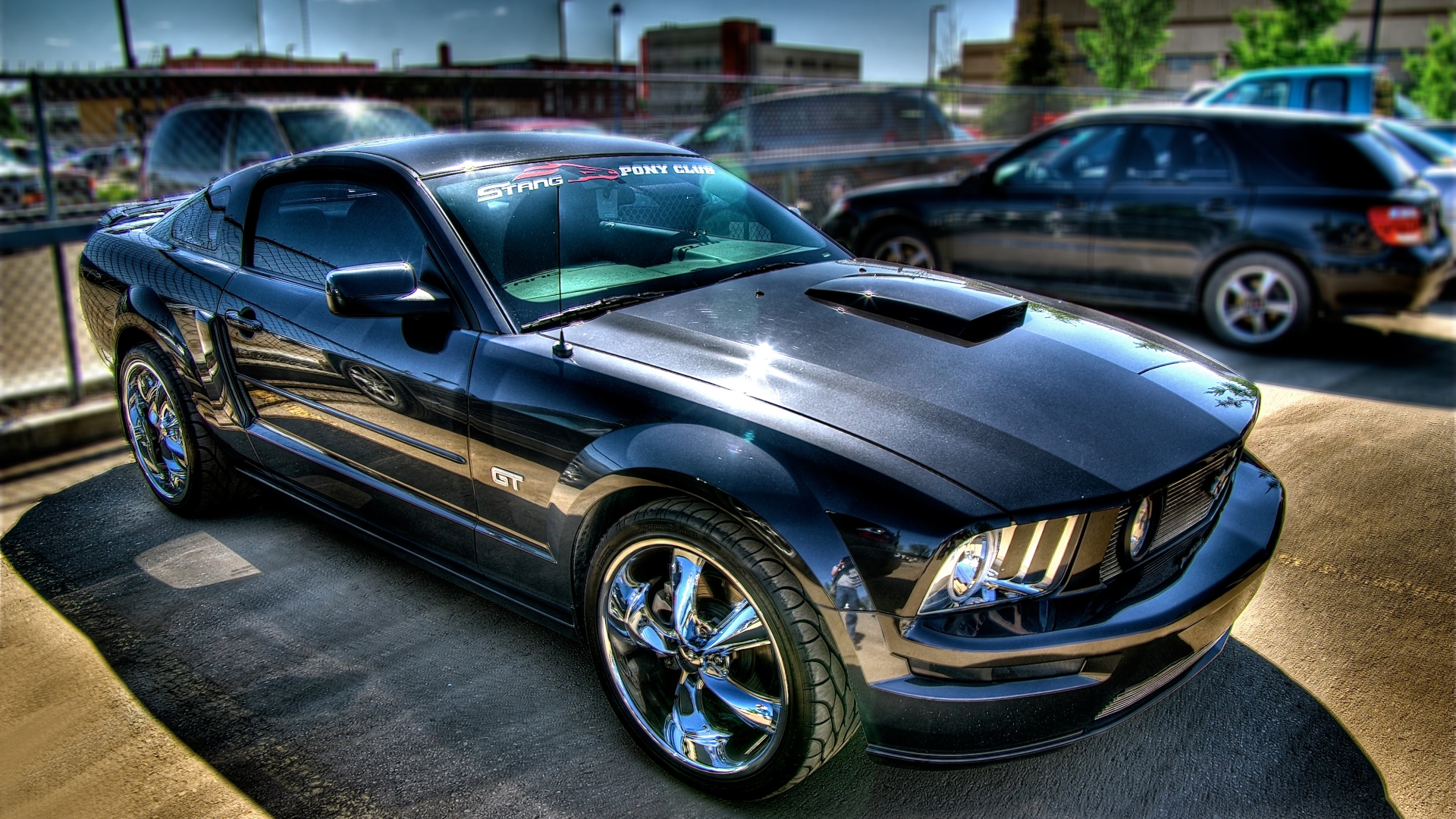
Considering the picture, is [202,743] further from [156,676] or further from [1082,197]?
[1082,197]

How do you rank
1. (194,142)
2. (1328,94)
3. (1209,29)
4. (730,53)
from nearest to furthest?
(194,142), (1328,94), (1209,29), (730,53)

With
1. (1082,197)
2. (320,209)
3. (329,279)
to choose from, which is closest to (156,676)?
(329,279)

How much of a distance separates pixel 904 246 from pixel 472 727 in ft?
19.0

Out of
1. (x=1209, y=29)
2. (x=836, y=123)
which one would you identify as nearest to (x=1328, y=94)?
(x=836, y=123)

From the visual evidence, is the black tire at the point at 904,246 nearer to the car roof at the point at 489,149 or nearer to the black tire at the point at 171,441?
the car roof at the point at 489,149

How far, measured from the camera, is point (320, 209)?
3.46 metres

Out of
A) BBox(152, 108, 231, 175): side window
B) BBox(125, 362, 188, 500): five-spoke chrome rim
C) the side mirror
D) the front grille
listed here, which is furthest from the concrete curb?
the front grille

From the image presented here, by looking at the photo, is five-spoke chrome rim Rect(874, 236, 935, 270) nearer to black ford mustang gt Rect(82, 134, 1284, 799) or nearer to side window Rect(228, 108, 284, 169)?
black ford mustang gt Rect(82, 134, 1284, 799)

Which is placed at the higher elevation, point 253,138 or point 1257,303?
point 253,138

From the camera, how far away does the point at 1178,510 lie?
2408 millimetres

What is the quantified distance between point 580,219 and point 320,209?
1011 mm

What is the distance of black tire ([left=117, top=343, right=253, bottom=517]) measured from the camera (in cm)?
389

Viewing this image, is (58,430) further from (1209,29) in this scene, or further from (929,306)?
(1209,29)

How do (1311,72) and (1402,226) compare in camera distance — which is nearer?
(1402,226)
